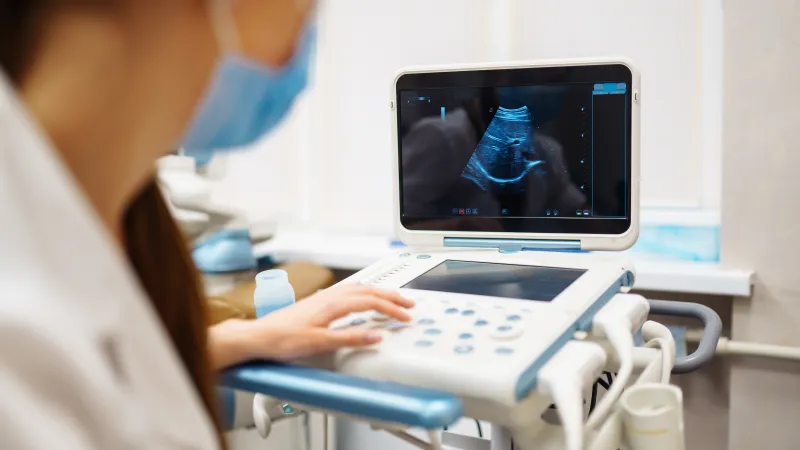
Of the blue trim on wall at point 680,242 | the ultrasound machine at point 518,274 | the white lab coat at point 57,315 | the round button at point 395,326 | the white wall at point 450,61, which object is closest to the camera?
the white lab coat at point 57,315

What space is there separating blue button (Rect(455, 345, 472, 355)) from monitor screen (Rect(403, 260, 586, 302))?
0.18 metres

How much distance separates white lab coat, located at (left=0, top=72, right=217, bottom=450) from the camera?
32cm

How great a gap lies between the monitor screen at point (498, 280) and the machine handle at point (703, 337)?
275 millimetres

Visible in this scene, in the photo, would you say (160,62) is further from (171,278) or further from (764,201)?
(764,201)

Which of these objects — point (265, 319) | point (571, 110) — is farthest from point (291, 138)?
point (265, 319)

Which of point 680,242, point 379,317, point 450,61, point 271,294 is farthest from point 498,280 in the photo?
point 450,61

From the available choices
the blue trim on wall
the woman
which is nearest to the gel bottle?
the woman

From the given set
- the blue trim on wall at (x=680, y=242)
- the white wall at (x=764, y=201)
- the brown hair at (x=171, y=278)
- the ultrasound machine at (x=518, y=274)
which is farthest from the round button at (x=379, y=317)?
the blue trim on wall at (x=680, y=242)

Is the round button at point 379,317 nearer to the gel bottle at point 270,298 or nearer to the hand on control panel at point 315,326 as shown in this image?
the hand on control panel at point 315,326

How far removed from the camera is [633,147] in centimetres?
104

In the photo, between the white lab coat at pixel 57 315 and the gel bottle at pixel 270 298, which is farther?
the gel bottle at pixel 270 298

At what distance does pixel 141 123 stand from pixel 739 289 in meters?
1.26

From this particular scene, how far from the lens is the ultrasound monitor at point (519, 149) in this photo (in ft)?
3.45

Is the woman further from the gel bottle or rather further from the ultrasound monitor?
the ultrasound monitor
